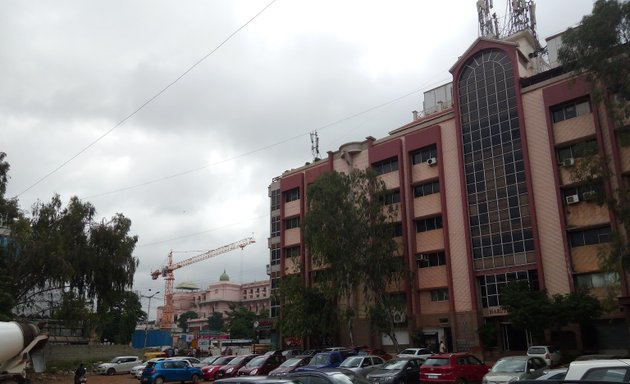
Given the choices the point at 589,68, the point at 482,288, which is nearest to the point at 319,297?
the point at 482,288

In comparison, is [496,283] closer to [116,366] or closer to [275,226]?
[275,226]

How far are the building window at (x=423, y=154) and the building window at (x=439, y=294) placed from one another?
10.4 m

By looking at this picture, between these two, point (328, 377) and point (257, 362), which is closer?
point (328, 377)

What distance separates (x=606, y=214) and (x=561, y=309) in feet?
22.7

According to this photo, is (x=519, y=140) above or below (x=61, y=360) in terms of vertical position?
above

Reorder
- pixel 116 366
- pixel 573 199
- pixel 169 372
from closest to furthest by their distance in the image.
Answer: pixel 169 372, pixel 573 199, pixel 116 366

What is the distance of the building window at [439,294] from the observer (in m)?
40.2

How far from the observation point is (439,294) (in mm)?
40656

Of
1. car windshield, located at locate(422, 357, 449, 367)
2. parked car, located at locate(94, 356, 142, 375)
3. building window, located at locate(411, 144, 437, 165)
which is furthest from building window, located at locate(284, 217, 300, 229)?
car windshield, located at locate(422, 357, 449, 367)

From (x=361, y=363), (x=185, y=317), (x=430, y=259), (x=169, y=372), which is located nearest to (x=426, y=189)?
(x=430, y=259)

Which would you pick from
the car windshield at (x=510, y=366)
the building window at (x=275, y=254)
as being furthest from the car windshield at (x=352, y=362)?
the building window at (x=275, y=254)

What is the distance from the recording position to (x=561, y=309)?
3072cm

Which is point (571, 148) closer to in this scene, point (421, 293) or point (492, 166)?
point (492, 166)

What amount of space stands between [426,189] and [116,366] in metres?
29.1
